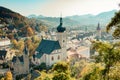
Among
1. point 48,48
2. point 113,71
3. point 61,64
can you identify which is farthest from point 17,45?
point 113,71

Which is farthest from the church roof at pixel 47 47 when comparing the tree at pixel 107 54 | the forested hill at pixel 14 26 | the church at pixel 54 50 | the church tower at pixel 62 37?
the tree at pixel 107 54

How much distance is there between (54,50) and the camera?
62812 millimetres

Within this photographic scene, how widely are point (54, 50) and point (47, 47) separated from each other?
6.77ft

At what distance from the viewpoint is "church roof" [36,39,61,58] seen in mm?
62781

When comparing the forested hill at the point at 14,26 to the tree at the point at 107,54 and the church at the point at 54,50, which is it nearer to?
the church at the point at 54,50

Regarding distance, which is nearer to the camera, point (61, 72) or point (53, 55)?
point (61, 72)

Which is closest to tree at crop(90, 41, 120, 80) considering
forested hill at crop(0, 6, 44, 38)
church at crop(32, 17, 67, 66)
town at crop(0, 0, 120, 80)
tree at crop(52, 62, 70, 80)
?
town at crop(0, 0, 120, 80)

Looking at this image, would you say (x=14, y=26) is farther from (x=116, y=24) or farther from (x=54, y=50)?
(x=116, y=24)

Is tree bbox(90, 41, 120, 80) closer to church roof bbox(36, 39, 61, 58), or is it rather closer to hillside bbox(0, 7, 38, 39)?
church roof bbox(36, 39, 61, 58)

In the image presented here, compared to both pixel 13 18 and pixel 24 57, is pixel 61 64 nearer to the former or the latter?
pixel 24 57

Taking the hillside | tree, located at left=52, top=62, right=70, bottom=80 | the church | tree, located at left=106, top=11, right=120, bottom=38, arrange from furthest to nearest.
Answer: the hillside
the church
tree, located at left=52, top=62, right=70, bottom=80
tree, located at left=106, top=11, right=120, bottom=38

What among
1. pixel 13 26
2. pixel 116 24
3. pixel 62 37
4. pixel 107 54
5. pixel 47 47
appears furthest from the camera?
pixel 13 26

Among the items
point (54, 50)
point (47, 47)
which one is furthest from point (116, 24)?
point (47, 47)

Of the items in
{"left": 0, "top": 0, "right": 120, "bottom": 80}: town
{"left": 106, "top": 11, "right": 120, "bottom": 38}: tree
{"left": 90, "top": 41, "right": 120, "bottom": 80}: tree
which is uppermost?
{"left": 106, "top": 11, "right": 120, "bottom": 38}: tree
